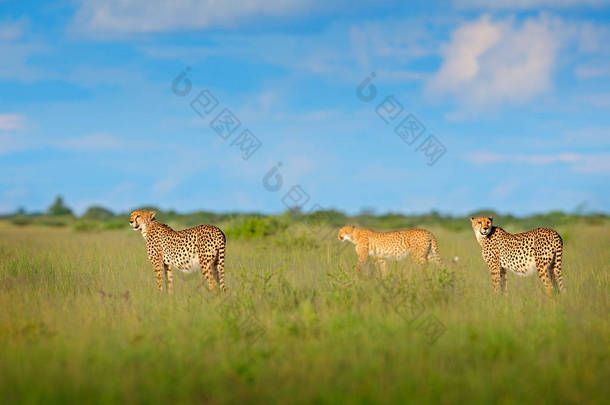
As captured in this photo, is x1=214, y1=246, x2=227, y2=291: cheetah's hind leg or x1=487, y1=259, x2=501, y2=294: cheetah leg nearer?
x1=214, y1=246, x2=227, y2=291: cheetah's hind leg

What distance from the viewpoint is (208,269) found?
8.67m

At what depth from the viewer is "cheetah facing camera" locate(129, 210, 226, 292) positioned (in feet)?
28.4

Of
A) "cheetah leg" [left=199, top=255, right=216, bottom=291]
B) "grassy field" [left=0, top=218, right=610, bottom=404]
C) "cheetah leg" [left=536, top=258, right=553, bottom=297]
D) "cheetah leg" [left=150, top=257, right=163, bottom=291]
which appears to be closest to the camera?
"grassy field" [left=0, top=218, right=610, bottom=404]

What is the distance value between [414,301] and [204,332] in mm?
3025

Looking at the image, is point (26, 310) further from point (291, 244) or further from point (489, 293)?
point (291, 244)

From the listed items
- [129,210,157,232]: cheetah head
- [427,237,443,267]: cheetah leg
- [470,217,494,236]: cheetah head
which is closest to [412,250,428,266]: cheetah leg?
[427,237,443,267]: cheetah leg

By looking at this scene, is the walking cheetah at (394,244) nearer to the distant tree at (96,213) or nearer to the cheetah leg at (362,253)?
the cheetah leg at (362,253)

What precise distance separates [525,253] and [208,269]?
502 cm

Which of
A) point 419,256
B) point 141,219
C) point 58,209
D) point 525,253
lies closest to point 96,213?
point 58,209

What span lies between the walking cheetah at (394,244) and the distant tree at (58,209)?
145 feet

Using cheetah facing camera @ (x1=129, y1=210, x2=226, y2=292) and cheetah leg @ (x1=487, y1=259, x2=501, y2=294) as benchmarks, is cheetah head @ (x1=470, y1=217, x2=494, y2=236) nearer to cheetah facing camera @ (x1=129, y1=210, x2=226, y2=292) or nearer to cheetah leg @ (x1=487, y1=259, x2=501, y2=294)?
cheetah leg @ (x1=487, y1=259, x2=501, y2=294)

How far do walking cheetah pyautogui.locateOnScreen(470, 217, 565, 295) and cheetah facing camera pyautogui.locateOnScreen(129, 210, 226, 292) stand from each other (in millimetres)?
4392

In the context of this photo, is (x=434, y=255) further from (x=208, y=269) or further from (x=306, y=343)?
(x=306, y=343)

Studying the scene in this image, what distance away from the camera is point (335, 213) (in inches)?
1083
